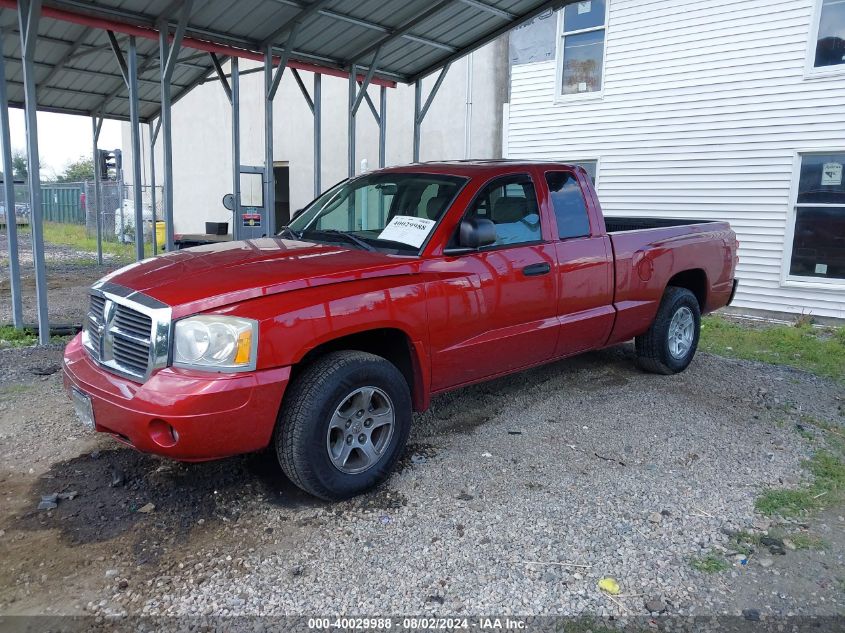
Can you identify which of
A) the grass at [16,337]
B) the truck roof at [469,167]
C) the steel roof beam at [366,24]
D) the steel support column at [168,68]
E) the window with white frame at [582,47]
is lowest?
the grass at [16,337]

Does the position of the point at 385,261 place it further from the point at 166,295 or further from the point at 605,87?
the point at 605,87

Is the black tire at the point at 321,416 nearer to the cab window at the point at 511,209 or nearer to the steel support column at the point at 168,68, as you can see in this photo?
the cab window at the point at 511,209

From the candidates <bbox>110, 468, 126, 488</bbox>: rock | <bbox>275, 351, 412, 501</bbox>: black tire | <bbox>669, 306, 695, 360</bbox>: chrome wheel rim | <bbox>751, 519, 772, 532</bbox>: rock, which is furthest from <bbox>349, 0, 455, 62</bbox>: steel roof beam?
<bbox>751, 519, 772, 532</bbox>: rock

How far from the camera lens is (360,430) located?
3.78m

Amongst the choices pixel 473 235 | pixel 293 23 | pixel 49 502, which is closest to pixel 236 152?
pixel 293 23

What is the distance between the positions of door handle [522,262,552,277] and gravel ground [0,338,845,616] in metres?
1.18

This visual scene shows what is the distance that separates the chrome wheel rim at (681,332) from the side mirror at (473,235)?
280 centimetres

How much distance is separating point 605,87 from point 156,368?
1098 cm

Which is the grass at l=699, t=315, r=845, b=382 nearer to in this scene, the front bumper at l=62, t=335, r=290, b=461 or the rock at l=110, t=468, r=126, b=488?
the front bumper at l=62, t=335, r=290, b=461

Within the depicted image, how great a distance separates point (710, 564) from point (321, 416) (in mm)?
2076

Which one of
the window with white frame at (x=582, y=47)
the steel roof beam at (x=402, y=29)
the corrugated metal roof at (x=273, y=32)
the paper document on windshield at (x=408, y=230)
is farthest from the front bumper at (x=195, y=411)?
the window with white frame at (x=582, y=47)

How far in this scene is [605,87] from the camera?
1217cm

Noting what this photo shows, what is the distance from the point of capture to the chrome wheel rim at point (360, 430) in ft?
12.1

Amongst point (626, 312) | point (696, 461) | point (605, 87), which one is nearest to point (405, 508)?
point (696, 461)
